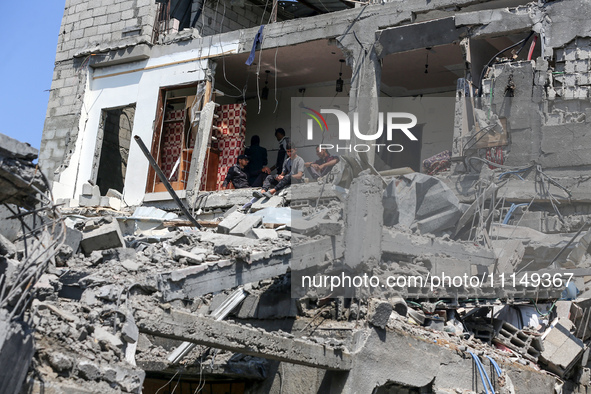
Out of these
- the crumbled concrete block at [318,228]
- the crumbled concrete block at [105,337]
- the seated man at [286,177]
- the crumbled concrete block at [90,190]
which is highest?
the seated man at [286,177]

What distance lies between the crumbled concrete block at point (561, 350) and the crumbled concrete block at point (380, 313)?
2.76m

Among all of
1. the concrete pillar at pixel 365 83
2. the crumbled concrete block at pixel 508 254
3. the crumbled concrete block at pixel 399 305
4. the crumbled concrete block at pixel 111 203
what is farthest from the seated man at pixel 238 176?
the crumbled concrete block at pixel 399 305

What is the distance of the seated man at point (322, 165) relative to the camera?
14.9 meters

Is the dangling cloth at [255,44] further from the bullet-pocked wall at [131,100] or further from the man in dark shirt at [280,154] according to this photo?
the man in dark shirt at [280,154]

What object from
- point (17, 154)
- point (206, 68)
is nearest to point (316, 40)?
point (206, 68)

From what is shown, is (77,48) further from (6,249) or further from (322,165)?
(6,249)

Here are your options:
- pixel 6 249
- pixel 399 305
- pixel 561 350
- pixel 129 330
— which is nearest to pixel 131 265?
pixel 6 249

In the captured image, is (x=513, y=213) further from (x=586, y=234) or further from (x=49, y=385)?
(x=49, y=385)

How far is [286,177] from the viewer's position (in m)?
14.8

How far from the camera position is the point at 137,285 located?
7957 millimetres

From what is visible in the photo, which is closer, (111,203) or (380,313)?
(380,313)

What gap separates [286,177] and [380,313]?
6.37 meters

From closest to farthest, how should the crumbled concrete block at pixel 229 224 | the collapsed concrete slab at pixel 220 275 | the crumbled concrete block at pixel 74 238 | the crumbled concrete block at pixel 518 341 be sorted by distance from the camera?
the collapsed concrete slab at pixel 220 275, the crumbled concrete block at pixel 518 341, the crumbled concrete block at pixel 74 238, the crumbled concrete block at pixel 229 224

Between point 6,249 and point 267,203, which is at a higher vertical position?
point 267,203
